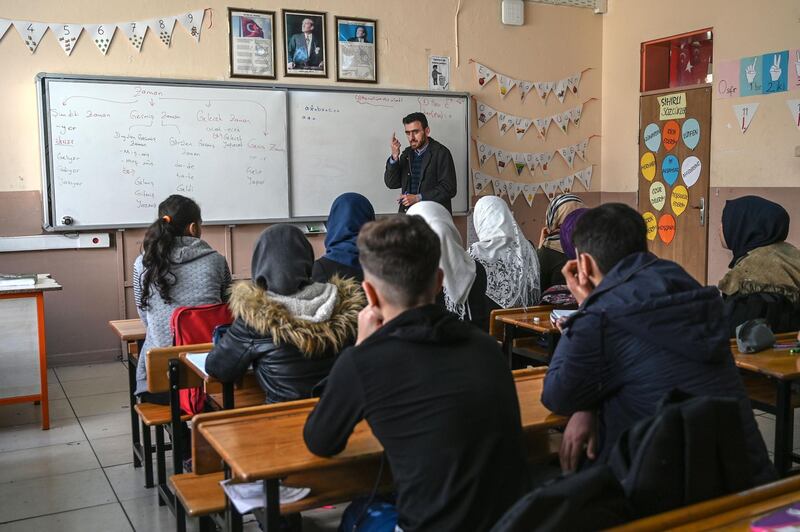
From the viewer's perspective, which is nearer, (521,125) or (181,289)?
(181,289)

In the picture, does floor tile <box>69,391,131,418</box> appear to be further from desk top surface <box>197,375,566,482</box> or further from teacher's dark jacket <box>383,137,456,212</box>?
desk top surface <box>197,375,566,482</box>

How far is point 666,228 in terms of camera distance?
22.6 feet

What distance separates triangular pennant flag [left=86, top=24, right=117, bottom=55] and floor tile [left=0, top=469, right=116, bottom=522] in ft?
10.5

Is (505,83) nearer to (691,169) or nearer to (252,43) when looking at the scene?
(691,169)

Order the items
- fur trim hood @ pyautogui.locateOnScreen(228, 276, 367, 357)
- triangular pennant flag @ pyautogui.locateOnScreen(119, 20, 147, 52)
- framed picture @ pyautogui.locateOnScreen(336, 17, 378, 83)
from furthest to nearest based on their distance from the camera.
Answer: framed picture @ pyautogui.locateOnScreen(336, 17, 378, 83), triangular pennant flag @ pyautogui.locateOnScreen(119, 20, 147, 52), fur trim hood @ pyautogui.locateOnScreen(228, 276, 367, 357)

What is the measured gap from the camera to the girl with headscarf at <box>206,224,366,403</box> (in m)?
2.34

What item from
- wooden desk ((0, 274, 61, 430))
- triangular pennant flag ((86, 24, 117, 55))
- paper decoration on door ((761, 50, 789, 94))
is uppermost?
triangular pennant flag ((86, 24, 117, 55))

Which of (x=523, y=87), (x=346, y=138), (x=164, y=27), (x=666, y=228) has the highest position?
(x=164, y=27)

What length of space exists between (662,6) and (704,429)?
6.26 m

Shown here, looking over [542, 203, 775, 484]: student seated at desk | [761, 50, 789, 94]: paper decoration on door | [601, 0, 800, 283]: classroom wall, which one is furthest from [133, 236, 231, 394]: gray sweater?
[761, 50, 789, 94]: paper decoration on door

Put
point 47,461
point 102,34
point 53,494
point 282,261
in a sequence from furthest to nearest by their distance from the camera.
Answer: point 102,34
point 47,461
point 53,494
point 282,261

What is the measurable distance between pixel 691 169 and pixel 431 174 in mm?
2265

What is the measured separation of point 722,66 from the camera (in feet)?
20.6

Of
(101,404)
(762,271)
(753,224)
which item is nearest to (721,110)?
(753,224)
